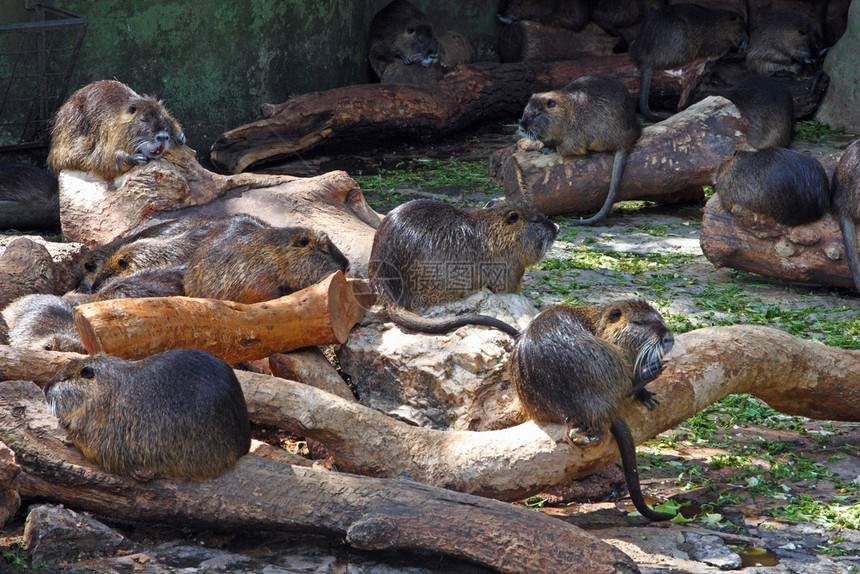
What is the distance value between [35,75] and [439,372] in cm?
478

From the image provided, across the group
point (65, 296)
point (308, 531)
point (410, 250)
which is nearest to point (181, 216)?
point (65, 296)

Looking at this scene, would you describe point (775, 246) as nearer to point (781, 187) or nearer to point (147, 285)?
point (781, 187)

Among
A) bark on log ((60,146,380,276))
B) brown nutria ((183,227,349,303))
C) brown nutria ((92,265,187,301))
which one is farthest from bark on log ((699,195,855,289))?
brown nutria ((92,265,187,301))

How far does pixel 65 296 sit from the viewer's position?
4.75m

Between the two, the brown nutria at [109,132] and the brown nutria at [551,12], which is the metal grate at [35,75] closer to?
the brown nutria at [109,132]

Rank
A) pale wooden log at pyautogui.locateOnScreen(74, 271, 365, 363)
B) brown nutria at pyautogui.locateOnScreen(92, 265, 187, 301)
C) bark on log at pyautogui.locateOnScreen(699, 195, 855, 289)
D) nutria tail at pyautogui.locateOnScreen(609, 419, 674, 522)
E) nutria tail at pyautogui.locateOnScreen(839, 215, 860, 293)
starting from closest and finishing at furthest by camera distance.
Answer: nutria tail at pyautogui.locateOnScreen(609, 419, 674, 522) → pale wooden log at pyautogui.locateOnScreen(74, 271, 365, 363) → brown nutria at pyautogui.locateOnScreen(92, 265, 187, 301) → nutria tail at pyautogui.locateOnScreen(839, 215, 860, 293) → bark on log at pyautogui.locateOnScreen(699, 195, 855, 289)

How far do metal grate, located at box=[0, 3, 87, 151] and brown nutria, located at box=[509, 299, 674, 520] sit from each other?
16.2 feet

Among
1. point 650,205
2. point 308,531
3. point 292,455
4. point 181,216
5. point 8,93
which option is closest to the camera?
point 308,531

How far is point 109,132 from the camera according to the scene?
18.3 feet

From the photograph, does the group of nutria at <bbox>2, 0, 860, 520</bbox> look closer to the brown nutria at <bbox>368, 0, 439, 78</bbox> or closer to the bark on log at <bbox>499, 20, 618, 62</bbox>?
the brown nutria at <bbox>368, 0, 439, 78</bbox>

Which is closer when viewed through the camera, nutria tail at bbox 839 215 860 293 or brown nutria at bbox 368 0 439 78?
nutria tail at bbox 839 215 860 293

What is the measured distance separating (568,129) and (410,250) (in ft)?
10.4

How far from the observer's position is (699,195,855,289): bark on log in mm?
5664

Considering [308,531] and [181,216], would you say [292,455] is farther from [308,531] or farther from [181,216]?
[181,216]
